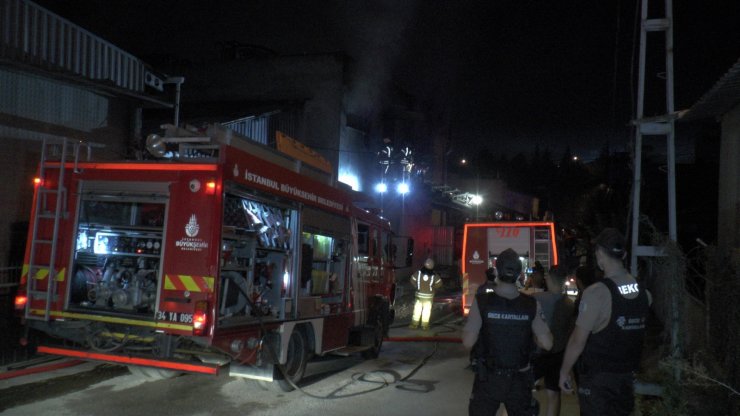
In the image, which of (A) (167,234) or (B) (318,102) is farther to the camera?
(B) (318,102)

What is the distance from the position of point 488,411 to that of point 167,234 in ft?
12.1

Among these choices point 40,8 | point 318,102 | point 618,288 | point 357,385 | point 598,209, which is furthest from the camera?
point 598,209

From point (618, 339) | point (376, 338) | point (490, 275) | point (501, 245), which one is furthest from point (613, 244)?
point (501, 245)

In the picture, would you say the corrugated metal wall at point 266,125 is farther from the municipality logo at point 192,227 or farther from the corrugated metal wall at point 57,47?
the municipality logo at point 192,227

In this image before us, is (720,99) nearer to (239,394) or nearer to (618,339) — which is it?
(618,339)

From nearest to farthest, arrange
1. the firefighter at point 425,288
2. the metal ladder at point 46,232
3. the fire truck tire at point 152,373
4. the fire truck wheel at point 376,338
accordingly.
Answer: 1. the metal ladder at point 46,232
2. the fire truck tire at point 152,373
3. the fire truck wheel at point 376,338
4. the firefighter at point 425,288

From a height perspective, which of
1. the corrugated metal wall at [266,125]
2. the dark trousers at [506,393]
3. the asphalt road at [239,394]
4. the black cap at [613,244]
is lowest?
the asphalt road at [239,394]

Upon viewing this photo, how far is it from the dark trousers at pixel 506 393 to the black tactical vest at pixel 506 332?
0.26ft

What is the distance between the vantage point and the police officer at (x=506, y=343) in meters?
4.21

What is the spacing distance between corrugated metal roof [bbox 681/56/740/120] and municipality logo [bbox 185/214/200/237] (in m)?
5.93

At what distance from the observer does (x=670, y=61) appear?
23.8 feet

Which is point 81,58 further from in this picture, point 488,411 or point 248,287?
point 488,411

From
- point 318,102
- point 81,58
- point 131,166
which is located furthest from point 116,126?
point 318,102

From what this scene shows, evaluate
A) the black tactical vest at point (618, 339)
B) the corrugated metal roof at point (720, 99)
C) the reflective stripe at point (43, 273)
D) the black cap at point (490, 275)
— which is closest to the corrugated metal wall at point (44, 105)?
the reflective stripe at point (43, 273)
